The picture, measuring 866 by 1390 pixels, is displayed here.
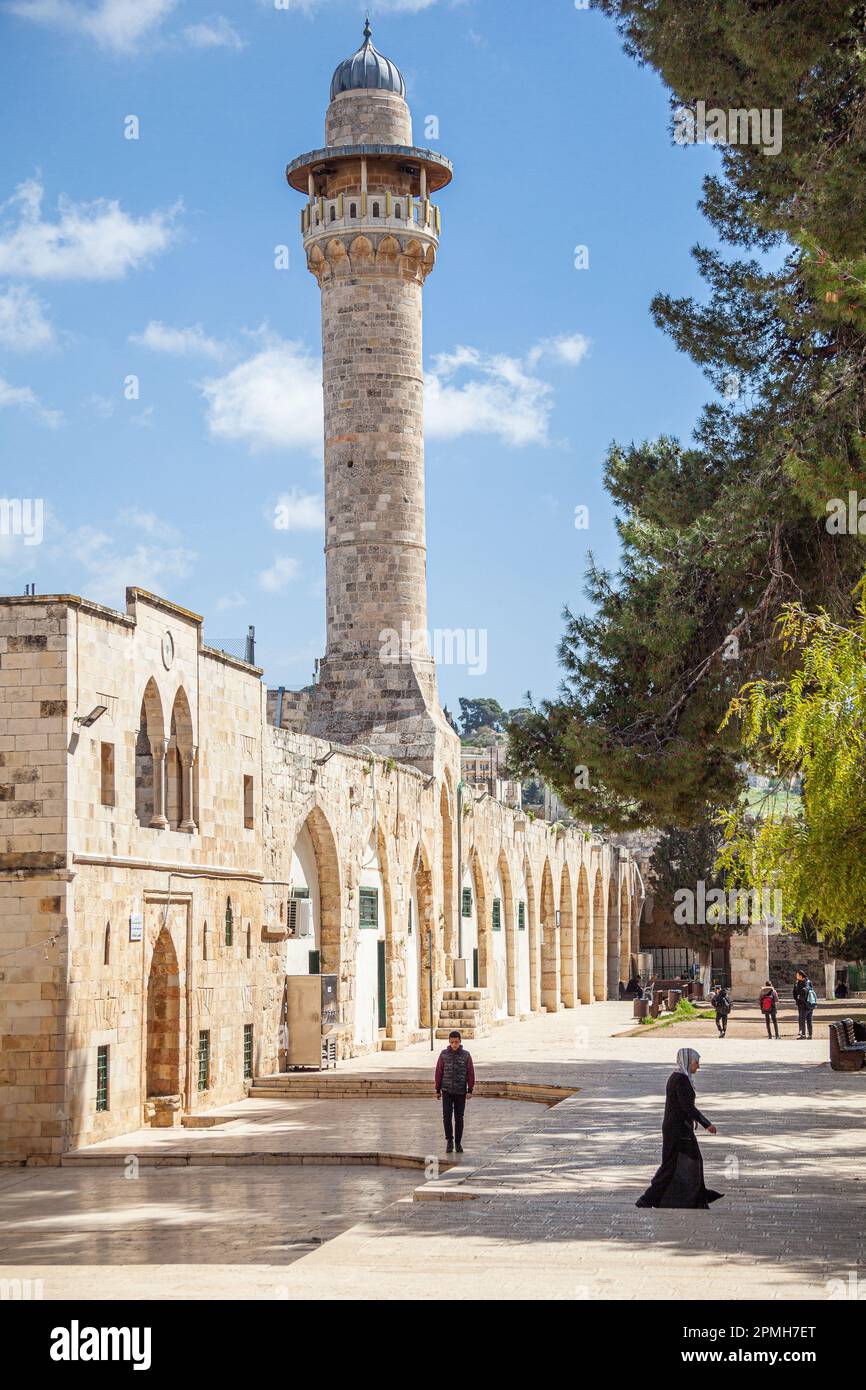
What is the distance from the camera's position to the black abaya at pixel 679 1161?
10.7 metres

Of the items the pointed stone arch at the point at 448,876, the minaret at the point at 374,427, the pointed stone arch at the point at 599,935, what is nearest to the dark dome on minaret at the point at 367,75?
the minaret at the point at 374,427

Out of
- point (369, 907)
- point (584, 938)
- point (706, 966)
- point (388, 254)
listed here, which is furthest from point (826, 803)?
point (706, 966)

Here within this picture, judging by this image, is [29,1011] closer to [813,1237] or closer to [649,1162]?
[649,1162]

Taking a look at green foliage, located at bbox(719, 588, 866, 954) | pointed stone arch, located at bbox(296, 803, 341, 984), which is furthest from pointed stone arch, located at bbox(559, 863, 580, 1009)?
green foliage, located at bbox(719, 588, 866, 954)

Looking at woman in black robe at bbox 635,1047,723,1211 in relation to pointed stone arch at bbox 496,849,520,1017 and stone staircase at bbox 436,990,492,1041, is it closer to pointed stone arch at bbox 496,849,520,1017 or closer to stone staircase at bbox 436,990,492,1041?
stone staircase at bbox 436,990,492,1041

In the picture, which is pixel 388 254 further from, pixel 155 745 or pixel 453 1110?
pixel 453 1110

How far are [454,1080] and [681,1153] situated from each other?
4.54 meters

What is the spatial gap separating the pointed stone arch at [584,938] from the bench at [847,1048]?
28.3 metres

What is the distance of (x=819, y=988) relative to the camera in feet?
169

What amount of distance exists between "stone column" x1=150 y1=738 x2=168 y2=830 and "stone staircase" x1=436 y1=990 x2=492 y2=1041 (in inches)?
503

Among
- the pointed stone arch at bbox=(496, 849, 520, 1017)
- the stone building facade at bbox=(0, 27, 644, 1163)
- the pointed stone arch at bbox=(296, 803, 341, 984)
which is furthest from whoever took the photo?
the pointed stone arch at bbox=(496, 849, 520, 1017)

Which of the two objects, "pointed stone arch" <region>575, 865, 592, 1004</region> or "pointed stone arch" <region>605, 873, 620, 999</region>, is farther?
"pointed stone arch" <region>605, 873, 620, 999</region>

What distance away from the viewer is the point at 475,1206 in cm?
1138

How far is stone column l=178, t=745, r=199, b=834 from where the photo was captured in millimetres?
19984
